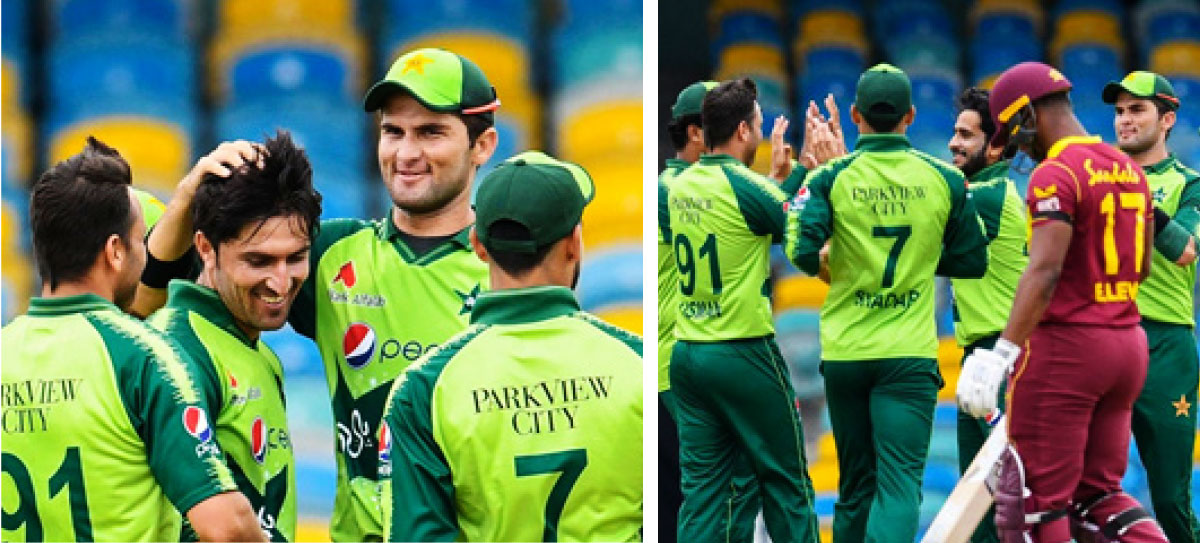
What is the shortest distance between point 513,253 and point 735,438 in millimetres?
3000

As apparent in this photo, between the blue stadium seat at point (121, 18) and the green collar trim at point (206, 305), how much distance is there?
7.62 ft

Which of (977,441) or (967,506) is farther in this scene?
(977,441)

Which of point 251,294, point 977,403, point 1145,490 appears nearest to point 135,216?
point 251,294

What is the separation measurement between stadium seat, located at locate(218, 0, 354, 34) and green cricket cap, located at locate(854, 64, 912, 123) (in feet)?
6.13

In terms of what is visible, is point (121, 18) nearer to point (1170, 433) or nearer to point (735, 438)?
point (735, 438)

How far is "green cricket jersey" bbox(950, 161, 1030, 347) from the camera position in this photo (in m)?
6.29

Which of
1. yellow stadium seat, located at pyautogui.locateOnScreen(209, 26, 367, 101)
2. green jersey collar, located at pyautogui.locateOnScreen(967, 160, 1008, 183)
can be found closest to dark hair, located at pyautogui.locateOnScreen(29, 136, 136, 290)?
yellow stadium seat, located at pyautogui.locateOnScreen(209, 26, 367, 101)

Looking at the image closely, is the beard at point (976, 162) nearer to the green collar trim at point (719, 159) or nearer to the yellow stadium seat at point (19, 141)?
the green collar trim at point (719, 159)

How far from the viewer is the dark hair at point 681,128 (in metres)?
6.46

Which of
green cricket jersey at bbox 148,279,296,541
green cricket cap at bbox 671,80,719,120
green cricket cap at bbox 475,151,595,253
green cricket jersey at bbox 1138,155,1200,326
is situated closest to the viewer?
green cricket cap at bbox 475,151,595,253

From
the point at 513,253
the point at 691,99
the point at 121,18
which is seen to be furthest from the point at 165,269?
the point at 691,99

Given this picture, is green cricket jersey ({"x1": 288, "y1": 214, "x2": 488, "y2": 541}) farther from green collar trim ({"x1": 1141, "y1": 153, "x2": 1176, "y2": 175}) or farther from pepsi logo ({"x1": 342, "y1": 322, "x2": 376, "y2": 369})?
green collar trim ({"x1": 1141, "y1": 153, "x2": 1176, "y2": 175})

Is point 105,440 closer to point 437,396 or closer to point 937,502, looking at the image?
point 437,396

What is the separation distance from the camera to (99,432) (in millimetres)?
3082
